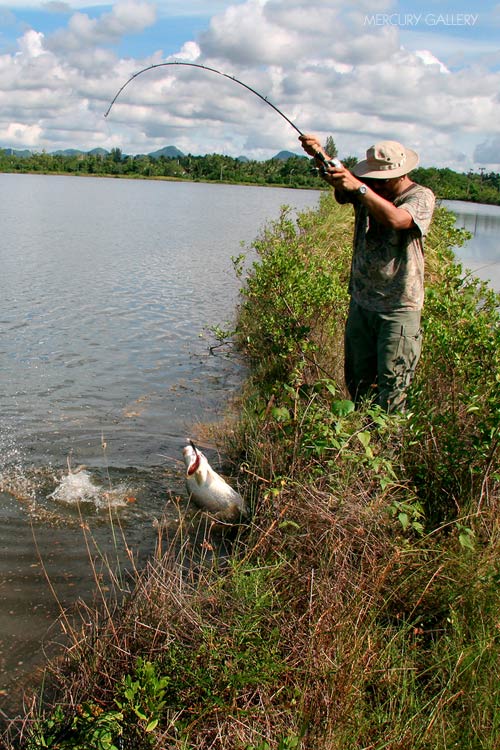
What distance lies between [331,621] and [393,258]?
2.24 meters

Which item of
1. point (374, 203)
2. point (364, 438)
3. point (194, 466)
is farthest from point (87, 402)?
point (364, 438)

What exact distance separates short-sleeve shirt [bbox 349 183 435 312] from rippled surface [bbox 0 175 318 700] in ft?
7.61

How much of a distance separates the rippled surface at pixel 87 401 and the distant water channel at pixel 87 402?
0.05 ft

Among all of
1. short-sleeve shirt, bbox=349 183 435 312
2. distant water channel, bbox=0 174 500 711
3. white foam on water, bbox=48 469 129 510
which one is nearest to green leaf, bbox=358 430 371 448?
short-sleeve shirt, bbox=349 183 435 312

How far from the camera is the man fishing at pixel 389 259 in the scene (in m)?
3.95

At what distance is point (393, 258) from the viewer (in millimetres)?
4125

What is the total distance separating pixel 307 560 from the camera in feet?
Answer: 10.5

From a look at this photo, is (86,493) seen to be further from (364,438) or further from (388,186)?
(388,186)

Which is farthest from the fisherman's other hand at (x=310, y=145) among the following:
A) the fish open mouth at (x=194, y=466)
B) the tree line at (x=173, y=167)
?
the tree line at (x=173, y=167)

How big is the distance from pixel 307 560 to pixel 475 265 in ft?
60.7

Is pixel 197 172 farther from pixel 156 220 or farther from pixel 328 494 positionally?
pixel 328 494

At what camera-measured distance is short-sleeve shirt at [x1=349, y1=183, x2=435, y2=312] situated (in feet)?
13.2

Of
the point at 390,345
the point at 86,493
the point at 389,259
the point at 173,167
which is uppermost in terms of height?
the point at 173,167

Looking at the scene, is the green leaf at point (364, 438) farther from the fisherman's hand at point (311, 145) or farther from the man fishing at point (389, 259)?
the fisherman's hand at point (311, 145)
